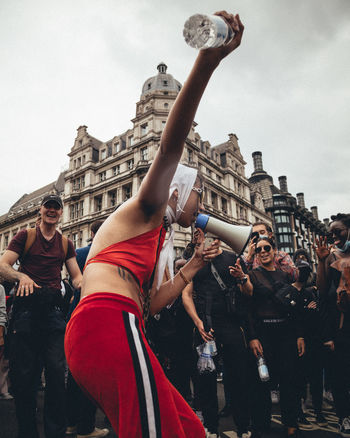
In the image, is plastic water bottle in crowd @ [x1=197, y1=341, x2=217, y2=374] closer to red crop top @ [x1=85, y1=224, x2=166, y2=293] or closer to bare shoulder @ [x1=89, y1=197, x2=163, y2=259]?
red crop top @ [x1=85, y1=224, x2=166, y2=293]

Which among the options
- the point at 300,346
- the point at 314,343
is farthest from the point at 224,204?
the point at 300,346

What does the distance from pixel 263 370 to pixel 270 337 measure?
1.47 ft

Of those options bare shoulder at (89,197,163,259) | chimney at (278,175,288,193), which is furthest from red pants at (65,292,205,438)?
chimney at (278,175,288,193)

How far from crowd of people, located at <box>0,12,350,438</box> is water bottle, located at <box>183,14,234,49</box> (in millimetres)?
50

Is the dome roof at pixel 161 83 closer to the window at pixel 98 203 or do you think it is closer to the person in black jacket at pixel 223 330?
the window at pixel 98 203

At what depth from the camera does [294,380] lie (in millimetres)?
3439

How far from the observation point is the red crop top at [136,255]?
1.37 m

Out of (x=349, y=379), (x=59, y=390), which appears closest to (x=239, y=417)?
(x=349, y=379)

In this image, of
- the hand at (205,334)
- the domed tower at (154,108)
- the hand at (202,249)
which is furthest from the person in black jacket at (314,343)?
the domed tower at (154,108)

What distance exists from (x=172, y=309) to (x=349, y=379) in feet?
8.47

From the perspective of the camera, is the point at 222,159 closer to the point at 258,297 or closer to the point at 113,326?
the point at 258,297

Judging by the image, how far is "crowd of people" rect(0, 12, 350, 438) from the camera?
3.77 feet

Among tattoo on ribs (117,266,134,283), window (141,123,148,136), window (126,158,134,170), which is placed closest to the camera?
tattoo on ribs (117,266,134,283)

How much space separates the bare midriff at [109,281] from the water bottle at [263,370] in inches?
104
